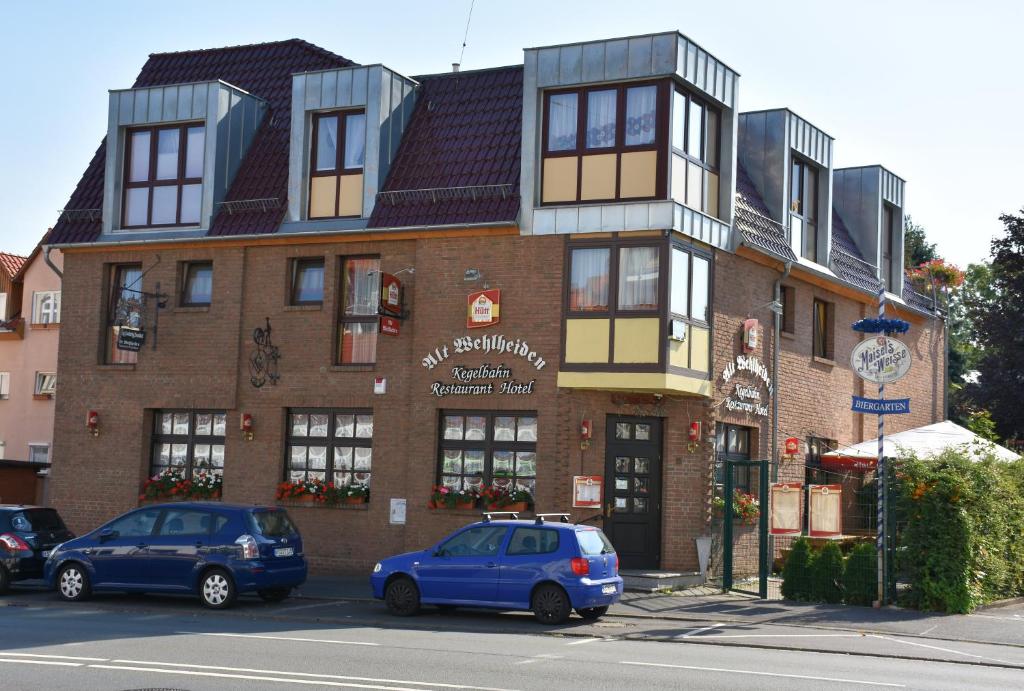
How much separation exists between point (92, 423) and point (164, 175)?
213 inches

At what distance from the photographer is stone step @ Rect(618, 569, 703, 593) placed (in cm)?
2164

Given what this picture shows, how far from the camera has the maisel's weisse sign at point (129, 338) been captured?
25.2 metres

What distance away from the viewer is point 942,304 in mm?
34938

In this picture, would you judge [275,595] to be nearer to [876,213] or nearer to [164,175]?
[164,175]

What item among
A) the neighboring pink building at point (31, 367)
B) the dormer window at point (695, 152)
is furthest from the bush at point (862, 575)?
the neighboring pink building at point (31, 367)

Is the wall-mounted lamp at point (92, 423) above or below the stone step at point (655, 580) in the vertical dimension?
above

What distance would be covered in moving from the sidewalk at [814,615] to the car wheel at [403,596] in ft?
6.84

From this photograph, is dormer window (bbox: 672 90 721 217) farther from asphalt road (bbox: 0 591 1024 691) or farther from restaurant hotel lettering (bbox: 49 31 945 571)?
asphalt road (bbox: 0 591 1024 691)

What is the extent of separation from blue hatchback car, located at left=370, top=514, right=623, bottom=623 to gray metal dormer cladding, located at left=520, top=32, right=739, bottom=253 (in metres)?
6.35

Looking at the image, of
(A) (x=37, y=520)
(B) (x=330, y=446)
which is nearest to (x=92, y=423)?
(A) (x=37, y=520)

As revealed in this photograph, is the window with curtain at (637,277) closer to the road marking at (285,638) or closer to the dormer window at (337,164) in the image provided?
the dormer window at (337,164)

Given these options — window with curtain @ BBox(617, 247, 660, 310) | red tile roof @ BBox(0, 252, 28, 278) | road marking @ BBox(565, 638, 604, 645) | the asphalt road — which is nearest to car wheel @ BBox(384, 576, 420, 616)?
the asphalt road

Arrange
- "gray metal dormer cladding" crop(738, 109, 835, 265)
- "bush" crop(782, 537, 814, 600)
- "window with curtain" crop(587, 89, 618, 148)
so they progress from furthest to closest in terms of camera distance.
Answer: "gray metal dormer cladding" crop(738, 109, 835, 265) < "window with curtain" crop(587, 89, 618, 148) < "bush" crop(782, 537, 814, 600)

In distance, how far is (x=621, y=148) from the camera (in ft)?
73.3
